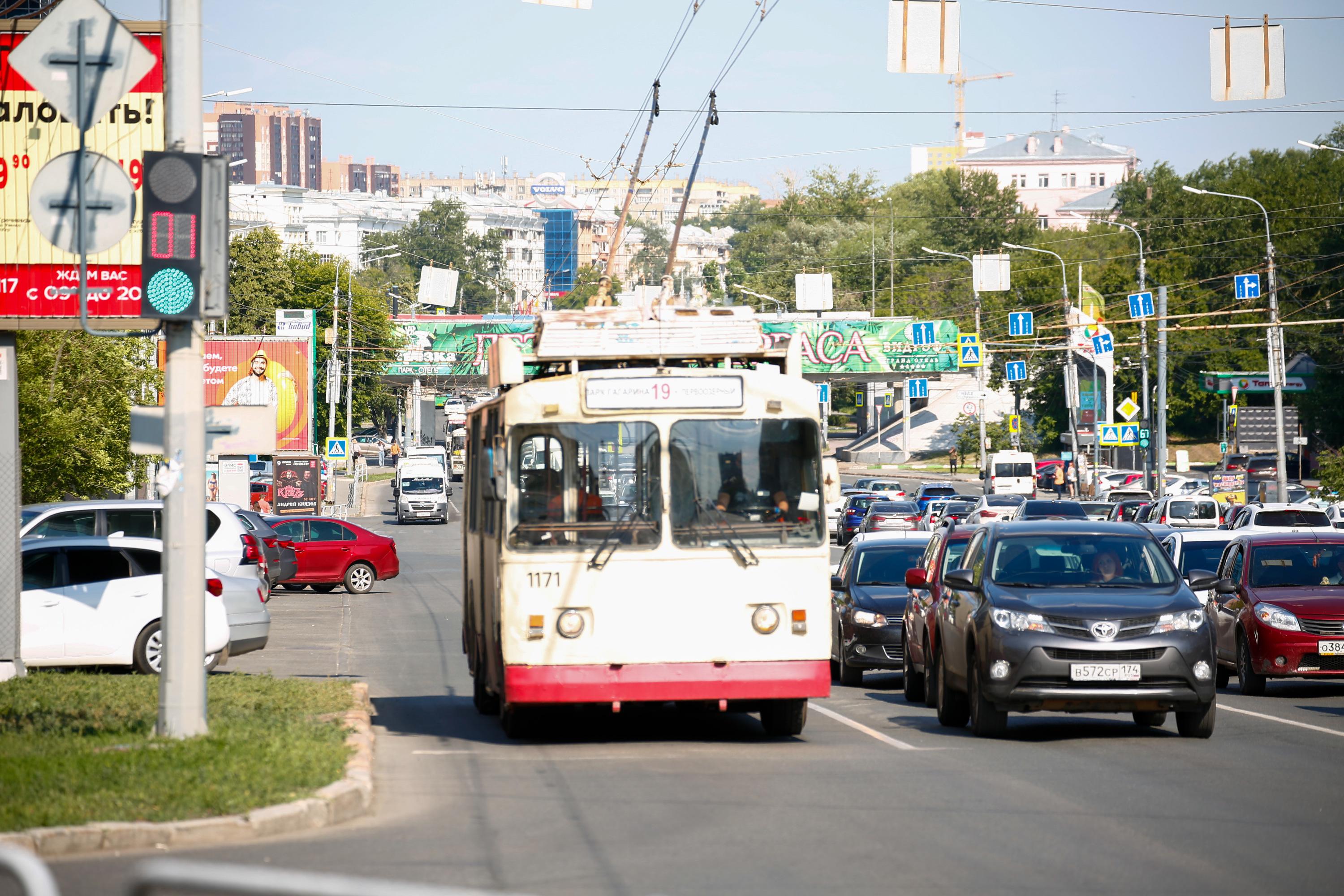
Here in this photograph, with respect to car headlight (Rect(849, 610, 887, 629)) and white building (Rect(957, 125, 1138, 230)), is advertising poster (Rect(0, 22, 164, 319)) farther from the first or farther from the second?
white building (Rect(957, 125, 1138, 230))

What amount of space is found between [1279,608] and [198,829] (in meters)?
12.4

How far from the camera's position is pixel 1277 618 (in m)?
17.0

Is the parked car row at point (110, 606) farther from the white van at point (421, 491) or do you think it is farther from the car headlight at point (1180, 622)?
the white van at point (421, 491)


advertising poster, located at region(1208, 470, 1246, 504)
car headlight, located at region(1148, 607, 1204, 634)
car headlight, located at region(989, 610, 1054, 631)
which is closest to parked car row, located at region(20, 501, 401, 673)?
car headlight, located at region(989, 610, 1054, 631)

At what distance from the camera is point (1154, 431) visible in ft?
296

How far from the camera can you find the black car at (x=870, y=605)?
18828mm

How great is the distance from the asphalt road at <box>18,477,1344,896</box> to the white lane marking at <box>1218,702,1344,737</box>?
4 cm

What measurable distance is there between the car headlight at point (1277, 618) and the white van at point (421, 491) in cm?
5212

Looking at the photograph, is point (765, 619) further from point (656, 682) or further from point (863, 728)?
point (863, 728)

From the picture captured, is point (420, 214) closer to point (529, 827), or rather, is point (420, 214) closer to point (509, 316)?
point (509, 316)

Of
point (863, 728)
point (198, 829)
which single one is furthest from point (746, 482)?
point (198, 829)

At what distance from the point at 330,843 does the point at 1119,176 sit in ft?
660

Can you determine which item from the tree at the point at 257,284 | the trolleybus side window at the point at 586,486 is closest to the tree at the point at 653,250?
the tree at the point at 257,284

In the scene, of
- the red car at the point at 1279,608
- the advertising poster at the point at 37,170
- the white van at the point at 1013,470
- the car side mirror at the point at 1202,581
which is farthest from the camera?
the white van at the point at 1013,470
